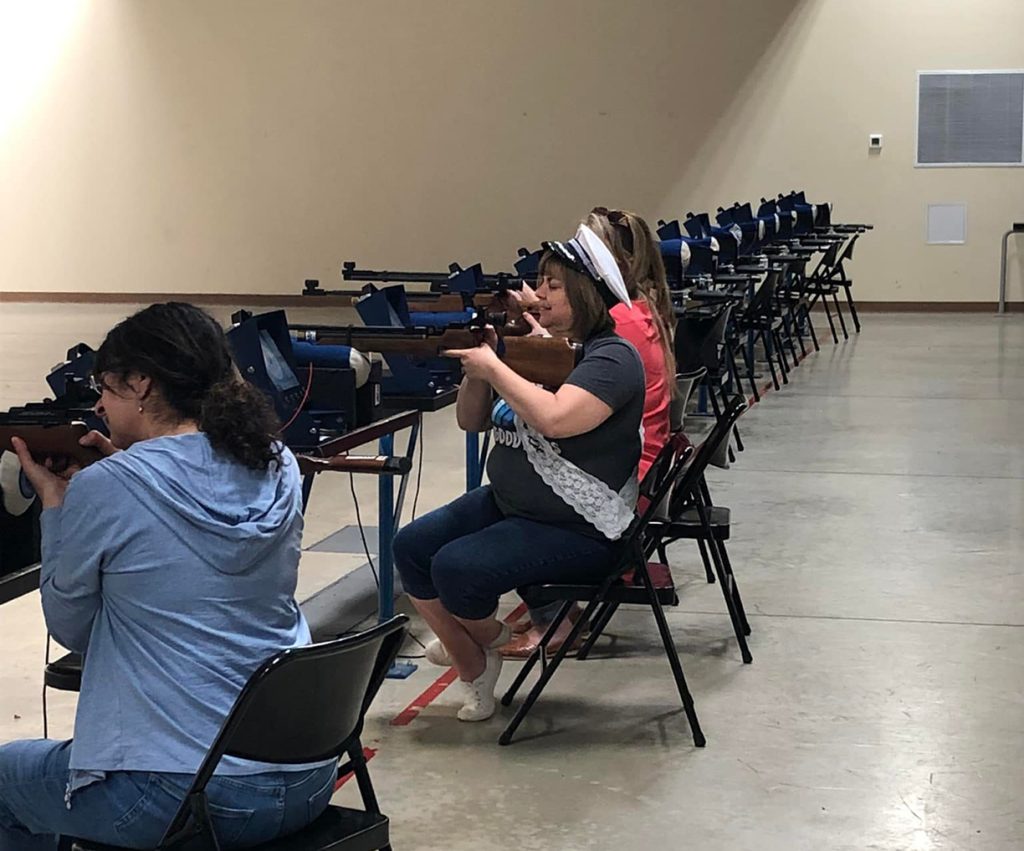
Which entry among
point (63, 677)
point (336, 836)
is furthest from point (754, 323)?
point (336, 836)

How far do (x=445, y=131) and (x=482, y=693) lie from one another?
11302 mm

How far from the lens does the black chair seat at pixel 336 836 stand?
1.89 metres

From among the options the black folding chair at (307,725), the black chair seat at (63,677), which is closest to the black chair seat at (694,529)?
the black chair seat at (63,677)

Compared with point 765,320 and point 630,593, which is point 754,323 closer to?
point 765,320

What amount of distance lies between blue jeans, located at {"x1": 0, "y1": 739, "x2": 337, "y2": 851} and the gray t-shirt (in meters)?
1.32

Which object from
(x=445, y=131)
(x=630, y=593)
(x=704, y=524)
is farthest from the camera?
(x=445, y=131)

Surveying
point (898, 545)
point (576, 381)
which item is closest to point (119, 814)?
point (576, 381)

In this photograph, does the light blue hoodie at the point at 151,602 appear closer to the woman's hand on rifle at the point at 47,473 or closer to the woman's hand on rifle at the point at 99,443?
the woman's hand on rifle at the point at 47,473

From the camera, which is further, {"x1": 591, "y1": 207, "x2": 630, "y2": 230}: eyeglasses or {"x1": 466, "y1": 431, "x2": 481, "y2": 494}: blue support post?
{"x1": 466, "y1": 431, "x2": 481, "y2": 494}: blue support post

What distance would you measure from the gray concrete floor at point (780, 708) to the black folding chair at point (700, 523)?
0.08 metres

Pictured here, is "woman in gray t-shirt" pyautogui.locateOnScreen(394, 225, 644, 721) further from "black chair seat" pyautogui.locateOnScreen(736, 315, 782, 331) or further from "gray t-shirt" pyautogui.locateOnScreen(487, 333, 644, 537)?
"black chair seat" pyautogui.locateOnScreen(736, 315, 782, 331)

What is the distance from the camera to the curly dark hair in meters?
1.93

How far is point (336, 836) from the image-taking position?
1937mm

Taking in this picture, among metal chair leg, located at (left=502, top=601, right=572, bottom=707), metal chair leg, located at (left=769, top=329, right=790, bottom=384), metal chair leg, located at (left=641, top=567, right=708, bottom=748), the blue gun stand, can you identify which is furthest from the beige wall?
metal chair leg, located at (left=641, top=567, right=708, bottom=748)
